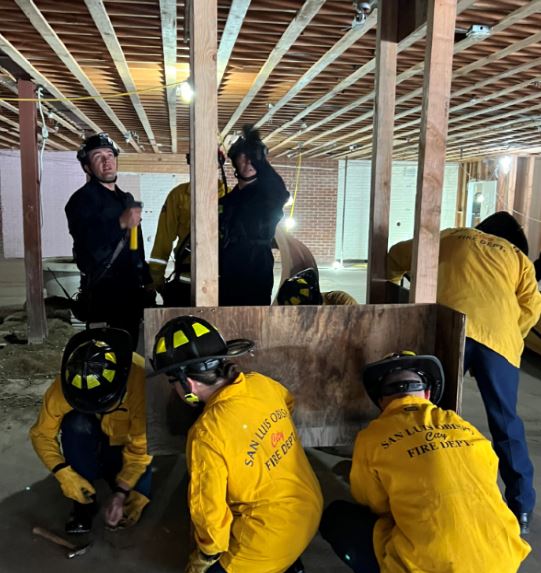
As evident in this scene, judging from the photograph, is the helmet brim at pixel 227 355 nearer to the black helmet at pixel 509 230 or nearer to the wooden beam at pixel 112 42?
the black helmet at pixel 509 230

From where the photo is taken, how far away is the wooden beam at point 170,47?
2.96 metres

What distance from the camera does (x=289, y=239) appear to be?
295 cm

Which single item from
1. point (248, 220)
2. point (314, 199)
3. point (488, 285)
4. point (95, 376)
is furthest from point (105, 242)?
point (314, 199)

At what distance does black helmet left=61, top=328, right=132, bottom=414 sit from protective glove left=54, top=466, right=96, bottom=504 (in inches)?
13.3

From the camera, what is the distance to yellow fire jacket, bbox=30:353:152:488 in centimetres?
206

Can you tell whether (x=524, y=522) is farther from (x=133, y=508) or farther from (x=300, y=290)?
(x=133, y=508)

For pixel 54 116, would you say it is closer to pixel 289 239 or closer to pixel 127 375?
pixel 289 239

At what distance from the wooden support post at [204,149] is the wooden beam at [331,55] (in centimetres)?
172

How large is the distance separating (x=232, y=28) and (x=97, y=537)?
2.91 m

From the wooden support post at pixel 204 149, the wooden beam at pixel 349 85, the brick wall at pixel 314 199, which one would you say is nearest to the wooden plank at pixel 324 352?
the wooden support post at pixel 204 149

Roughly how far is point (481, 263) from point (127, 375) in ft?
5.00

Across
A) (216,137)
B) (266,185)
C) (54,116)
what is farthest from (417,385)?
(54,116)

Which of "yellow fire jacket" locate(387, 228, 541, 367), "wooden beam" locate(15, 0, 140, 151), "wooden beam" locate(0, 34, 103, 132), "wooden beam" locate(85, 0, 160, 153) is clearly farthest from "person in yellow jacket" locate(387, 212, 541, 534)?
"wooden beam" locate(0, 34, 103, 132)

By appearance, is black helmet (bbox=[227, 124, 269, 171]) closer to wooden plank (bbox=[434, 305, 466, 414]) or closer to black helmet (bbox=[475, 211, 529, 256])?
wooden plank (bbox=[434, 305, 466, 414])
